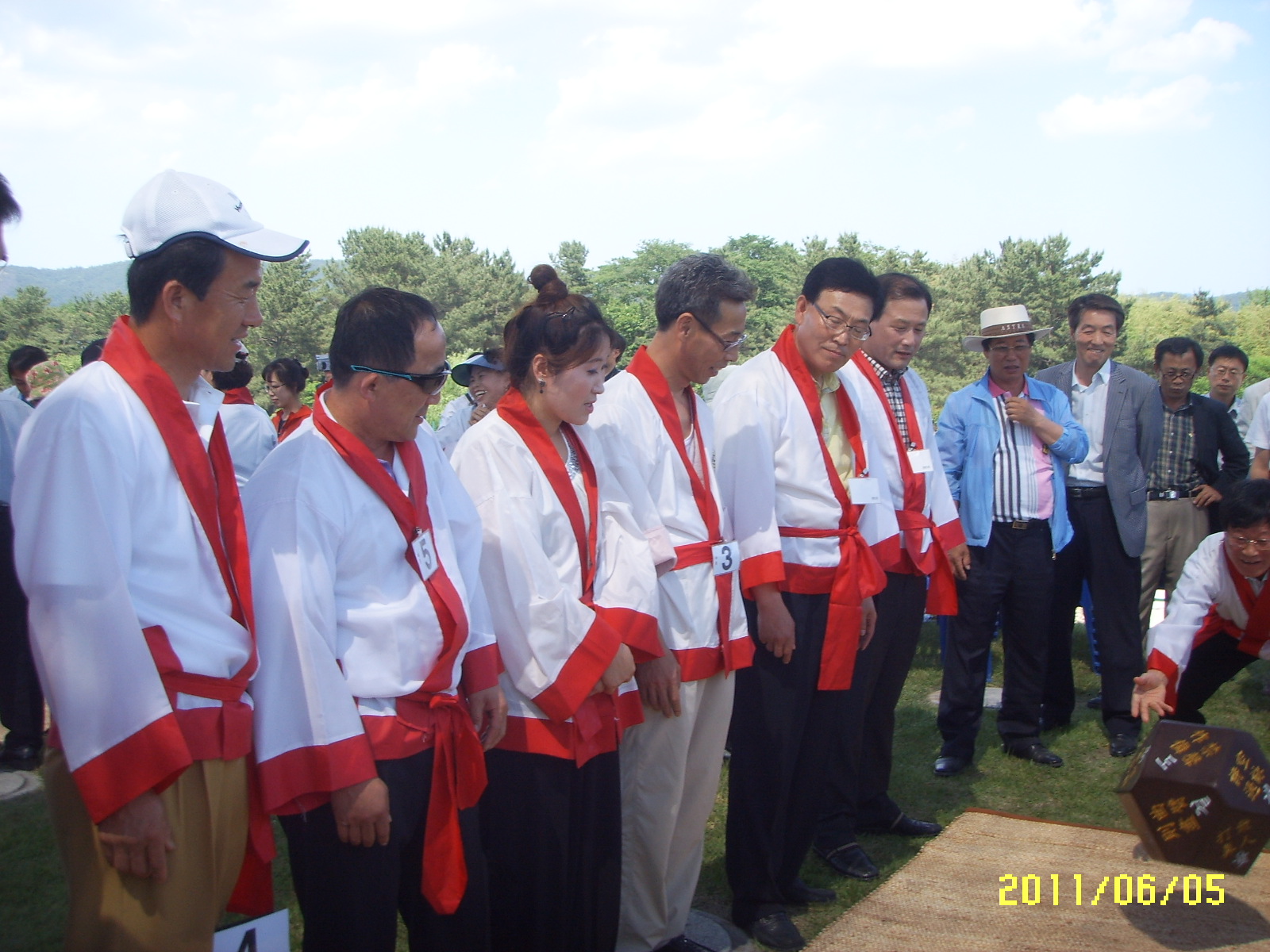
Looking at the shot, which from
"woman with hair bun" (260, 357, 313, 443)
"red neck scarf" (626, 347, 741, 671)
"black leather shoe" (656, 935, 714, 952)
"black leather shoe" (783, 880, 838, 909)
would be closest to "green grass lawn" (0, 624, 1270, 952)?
"black leather shoe" (783, 880, 838, 909)

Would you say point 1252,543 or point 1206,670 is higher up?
point 1252,543

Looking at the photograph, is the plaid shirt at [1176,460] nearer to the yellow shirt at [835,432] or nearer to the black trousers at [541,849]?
the yellow shirt at [835,432]

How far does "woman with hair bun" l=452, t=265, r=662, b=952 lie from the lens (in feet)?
8.21

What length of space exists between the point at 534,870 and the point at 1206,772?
1.68 m

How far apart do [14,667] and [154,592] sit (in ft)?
12.0

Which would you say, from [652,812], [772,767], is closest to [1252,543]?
[772,767]

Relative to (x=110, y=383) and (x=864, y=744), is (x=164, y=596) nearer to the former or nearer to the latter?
(x=110, y=383)

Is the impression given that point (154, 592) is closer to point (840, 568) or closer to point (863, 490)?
point (840, 568)

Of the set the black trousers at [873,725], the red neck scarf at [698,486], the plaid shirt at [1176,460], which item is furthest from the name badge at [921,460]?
the plaid shirt at [1176,460]

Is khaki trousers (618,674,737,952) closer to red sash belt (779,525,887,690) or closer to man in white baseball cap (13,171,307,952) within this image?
red sash belt (779,525,887,690)

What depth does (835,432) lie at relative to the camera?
362 cm

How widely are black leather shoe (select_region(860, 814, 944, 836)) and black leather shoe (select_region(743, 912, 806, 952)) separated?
1026mm

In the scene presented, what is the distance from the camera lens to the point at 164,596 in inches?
68.9

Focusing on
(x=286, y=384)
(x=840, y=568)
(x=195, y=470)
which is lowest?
(x=840, y=568)
